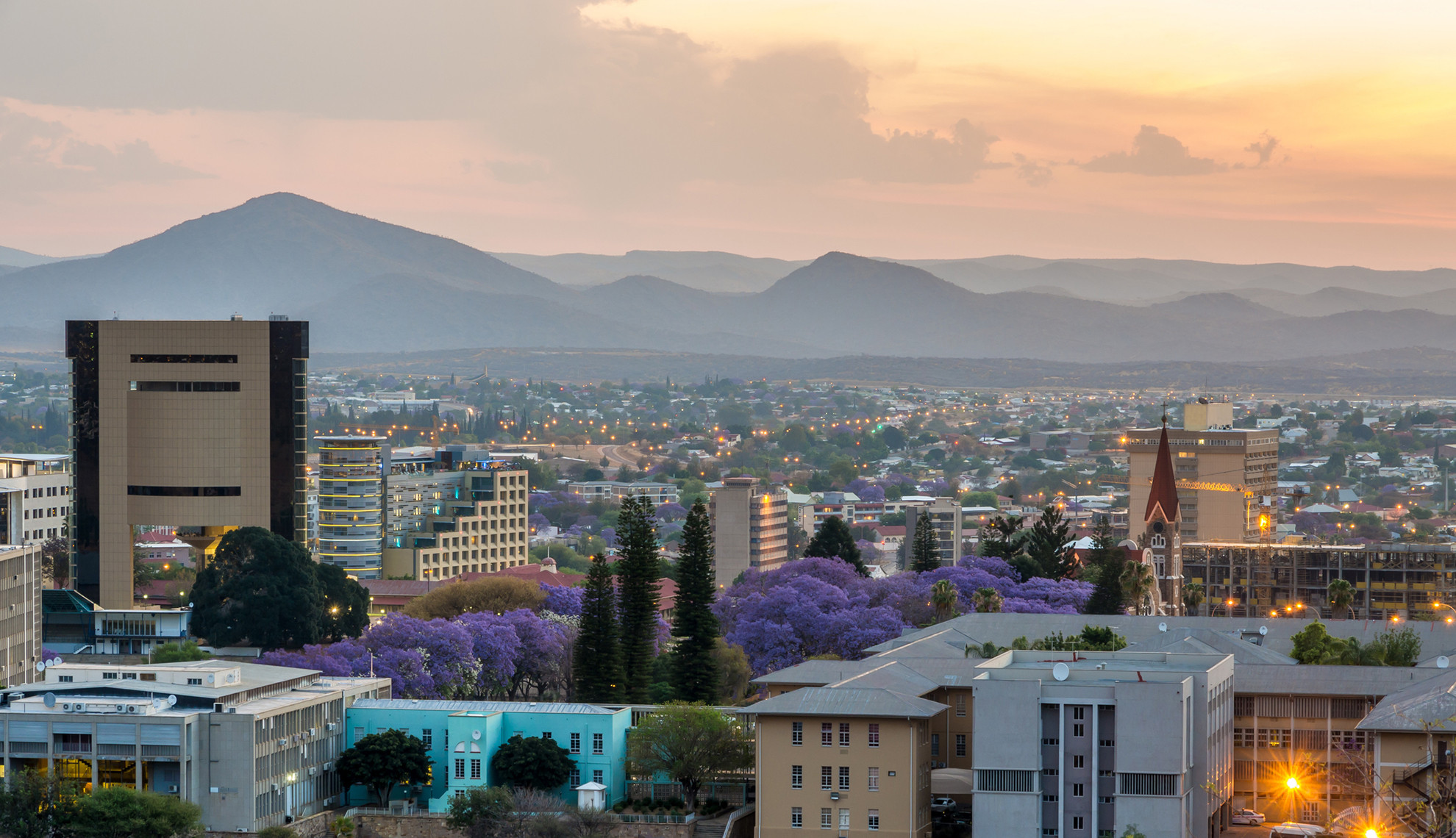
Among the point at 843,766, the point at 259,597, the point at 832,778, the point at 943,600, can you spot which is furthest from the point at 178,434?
the point at 843,766

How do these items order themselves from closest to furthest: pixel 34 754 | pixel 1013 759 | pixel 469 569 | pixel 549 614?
pixel 1013 759 < pixel 34 754 < pixel 549 614 < pixel 469 569

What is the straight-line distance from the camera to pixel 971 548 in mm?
189000

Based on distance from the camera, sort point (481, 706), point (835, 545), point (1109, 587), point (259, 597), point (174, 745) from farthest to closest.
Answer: point (835, 545) < point (1109, 587) < point (259, 597) < point (481, 706) < point (174, 745)

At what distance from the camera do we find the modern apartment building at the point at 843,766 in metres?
56.4

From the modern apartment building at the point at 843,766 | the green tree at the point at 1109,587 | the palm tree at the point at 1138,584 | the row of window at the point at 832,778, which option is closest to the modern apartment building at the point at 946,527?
the green tree at the point at 1109,587

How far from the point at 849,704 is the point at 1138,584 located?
39.9 m

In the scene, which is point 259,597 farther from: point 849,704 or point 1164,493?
point 1164,493

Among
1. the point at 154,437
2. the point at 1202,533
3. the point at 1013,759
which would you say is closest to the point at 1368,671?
the point at 1013,759

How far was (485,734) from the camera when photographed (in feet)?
204

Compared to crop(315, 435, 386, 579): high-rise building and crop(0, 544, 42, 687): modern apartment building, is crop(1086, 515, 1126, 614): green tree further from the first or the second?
crop(315, 435, 386, 579): high-rise building

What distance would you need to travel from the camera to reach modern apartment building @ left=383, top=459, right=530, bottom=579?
476 ft

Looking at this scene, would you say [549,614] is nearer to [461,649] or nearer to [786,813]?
[461,649]

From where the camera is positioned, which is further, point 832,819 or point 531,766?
point 531,766

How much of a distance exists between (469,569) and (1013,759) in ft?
329
